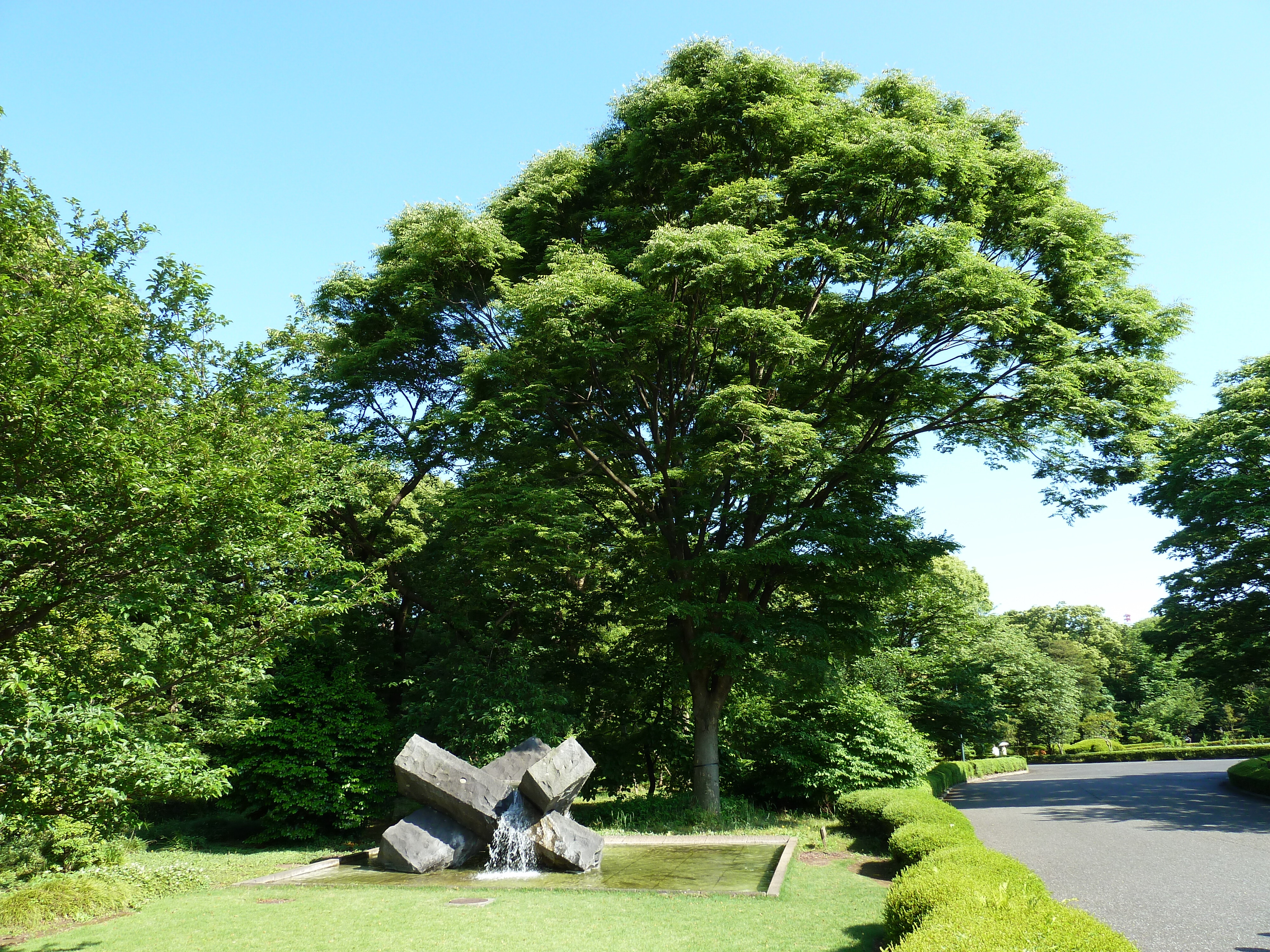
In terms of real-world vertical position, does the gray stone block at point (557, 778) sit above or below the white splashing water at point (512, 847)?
above

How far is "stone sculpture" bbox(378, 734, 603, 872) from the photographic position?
12.1 m

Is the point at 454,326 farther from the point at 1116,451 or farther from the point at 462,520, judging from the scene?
the point at 1116,451

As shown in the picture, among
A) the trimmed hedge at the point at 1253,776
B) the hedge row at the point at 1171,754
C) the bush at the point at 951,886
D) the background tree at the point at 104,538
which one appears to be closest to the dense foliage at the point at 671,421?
the background tree at the point at 104,538

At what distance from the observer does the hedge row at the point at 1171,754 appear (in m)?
41.9

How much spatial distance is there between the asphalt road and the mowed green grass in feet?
8.88

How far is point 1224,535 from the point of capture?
74.7 ft

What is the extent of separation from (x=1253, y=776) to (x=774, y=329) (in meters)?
18.4

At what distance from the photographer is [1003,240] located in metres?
16.7

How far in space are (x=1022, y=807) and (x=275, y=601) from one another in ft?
61.9

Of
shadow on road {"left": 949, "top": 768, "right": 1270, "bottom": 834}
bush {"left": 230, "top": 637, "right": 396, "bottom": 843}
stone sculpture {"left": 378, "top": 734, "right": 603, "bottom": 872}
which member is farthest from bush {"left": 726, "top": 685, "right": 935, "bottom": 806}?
bush {"left": 230, "top": 637, "right": 396, "bottom": 843}

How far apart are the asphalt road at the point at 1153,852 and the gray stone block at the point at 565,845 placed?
6.60 m

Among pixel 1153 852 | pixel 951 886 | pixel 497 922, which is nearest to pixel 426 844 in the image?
pixel 497 922

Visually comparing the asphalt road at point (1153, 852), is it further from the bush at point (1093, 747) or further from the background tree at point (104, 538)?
the bush at point (1093, 747)

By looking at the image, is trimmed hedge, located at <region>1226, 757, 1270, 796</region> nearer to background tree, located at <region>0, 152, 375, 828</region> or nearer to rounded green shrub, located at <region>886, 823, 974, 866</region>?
rounded green shrub, located at <region>886, 823, 974, 866</region>
